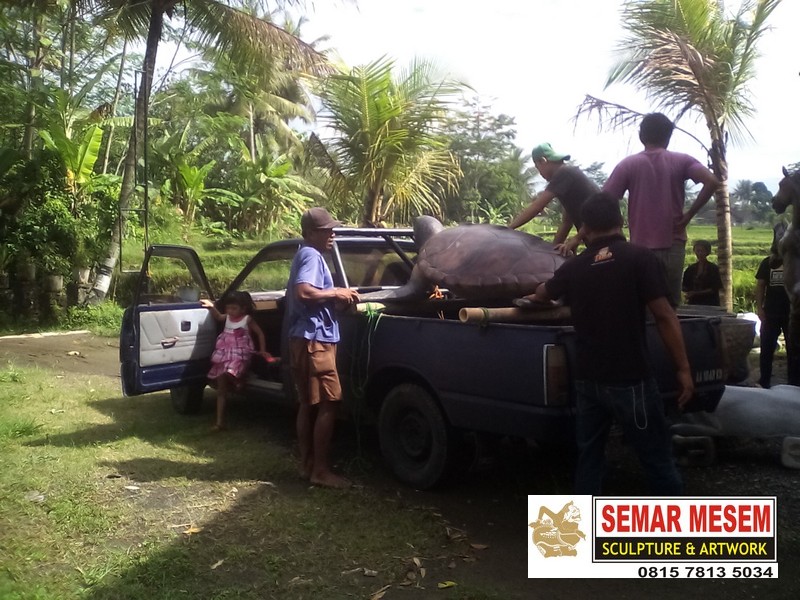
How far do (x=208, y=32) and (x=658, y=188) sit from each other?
1011cm

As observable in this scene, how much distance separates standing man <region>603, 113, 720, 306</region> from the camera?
463 centimetres

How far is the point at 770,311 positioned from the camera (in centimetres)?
716

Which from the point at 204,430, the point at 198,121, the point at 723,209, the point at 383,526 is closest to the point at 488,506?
the point at 383,526

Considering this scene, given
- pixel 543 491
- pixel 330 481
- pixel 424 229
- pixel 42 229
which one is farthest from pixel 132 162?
pixel 543 491

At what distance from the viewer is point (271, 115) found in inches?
1334

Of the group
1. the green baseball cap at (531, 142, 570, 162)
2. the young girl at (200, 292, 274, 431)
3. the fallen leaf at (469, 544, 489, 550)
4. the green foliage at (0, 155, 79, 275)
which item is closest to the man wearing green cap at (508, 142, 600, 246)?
the green baseball cap at (531, 142, 570, 162)

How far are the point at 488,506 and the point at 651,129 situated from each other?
2.51 meters

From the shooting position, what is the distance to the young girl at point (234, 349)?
5.90m

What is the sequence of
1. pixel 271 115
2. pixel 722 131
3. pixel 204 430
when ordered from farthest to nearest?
pixel 271 115 → pixel 722 131 → pixel 204 430

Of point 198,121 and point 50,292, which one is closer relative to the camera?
point 50,292

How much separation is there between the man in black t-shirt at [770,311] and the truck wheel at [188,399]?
A: 518 cm

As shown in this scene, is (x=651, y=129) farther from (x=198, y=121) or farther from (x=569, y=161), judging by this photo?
(x=198, y=121)

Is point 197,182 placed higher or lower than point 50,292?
higher

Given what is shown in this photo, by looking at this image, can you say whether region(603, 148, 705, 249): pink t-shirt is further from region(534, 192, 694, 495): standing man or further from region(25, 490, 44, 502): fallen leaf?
region(25, 490, 44, 502): fallen leaf
